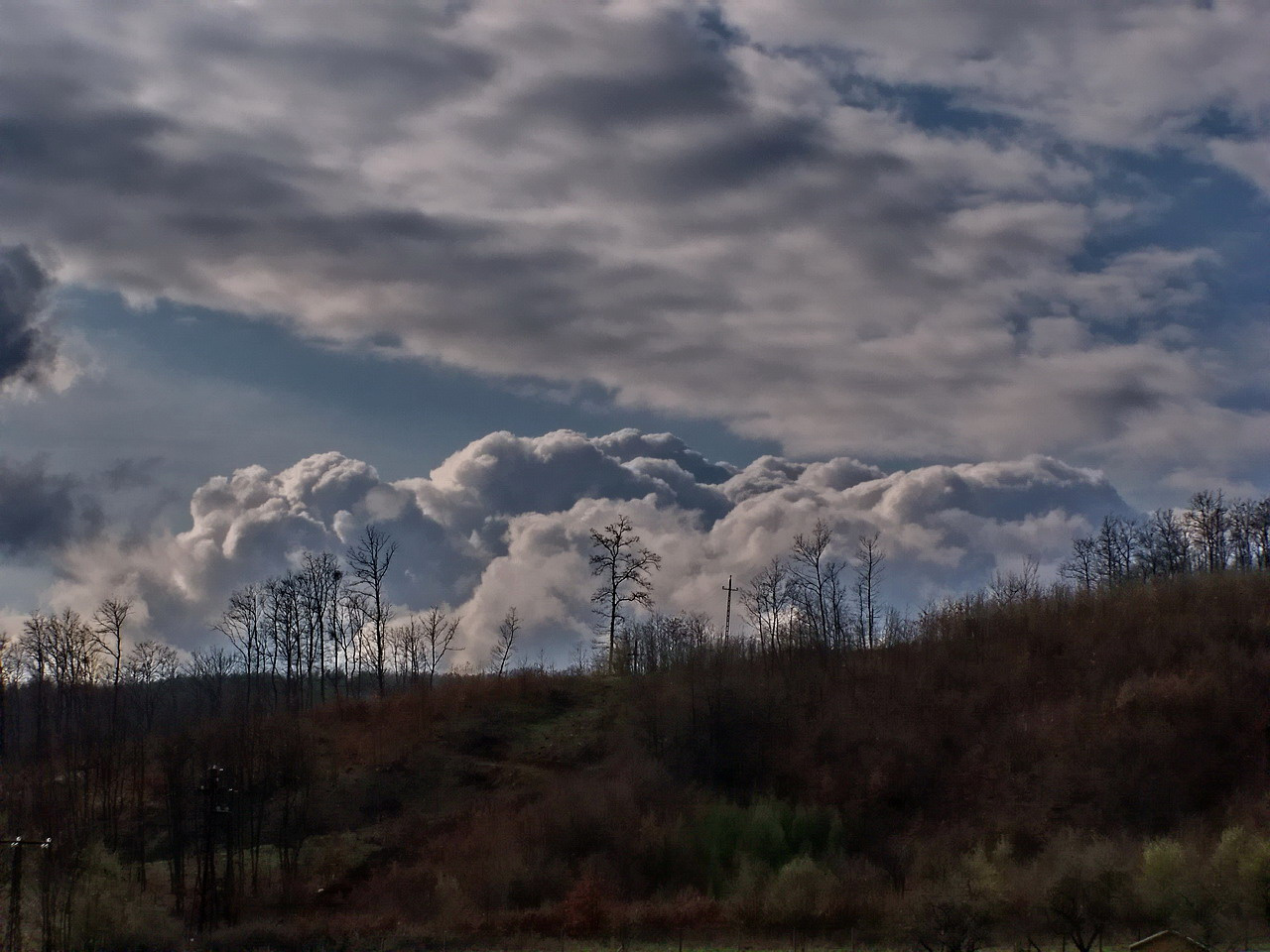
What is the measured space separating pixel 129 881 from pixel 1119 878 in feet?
133

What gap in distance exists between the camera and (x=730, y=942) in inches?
1844

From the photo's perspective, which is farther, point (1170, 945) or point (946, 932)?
point (946, 932)

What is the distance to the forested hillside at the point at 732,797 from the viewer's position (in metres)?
47.0

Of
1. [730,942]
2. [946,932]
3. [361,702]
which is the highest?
[361,702]

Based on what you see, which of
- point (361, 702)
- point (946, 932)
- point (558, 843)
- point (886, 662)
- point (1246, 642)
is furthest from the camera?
point (361, 702)

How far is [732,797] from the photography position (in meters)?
63.8

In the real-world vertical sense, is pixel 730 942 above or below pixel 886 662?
below

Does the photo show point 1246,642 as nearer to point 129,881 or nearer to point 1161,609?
point 1161,609

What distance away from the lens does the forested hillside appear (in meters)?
47.0

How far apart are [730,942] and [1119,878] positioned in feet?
47.2

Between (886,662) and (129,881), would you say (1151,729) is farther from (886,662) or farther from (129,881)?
(129,881)

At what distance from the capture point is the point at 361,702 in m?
79.6

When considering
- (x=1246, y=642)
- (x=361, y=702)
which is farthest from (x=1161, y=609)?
(x=361, y=702)

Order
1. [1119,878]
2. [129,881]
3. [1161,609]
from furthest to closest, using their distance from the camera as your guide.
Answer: [1161,609] → [129,881] → [1119,878]
